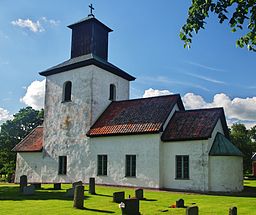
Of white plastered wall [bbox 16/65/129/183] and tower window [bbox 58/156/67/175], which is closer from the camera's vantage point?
white plastered wall [bbox 16/65/129/183]

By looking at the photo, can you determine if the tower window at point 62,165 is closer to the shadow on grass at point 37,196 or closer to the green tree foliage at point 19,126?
the shadow on grass at point 37,196

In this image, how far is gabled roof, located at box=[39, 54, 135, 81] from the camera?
26611mm

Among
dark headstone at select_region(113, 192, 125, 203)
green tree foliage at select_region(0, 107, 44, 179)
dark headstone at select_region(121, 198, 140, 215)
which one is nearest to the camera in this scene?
dark headstone at select_region(121, 198, 140, 215)

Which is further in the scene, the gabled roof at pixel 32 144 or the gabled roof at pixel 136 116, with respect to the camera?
the gabled roof at pixel 32 144

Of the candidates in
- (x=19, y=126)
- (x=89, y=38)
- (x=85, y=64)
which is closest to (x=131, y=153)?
(x=85, y=64)

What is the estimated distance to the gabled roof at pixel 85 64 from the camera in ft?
87.3

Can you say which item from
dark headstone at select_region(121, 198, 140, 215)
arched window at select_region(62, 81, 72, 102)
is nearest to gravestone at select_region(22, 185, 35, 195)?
dark headstone at select_region(121, 198, 140, 215)

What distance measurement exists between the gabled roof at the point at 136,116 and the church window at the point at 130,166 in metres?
1.79

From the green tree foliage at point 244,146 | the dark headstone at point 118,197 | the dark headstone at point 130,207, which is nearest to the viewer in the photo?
the dark headstone at point 130,207

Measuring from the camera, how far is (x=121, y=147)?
76.4ft

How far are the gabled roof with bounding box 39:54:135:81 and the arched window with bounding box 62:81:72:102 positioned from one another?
1.23m

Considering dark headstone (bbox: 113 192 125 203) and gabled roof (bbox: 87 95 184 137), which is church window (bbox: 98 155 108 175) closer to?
gabled roof (bbox: 87 95 184 137)

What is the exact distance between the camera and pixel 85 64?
2684 centimetres

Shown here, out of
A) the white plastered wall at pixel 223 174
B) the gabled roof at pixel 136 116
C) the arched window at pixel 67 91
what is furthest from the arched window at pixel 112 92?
the white plastered wall at pixel 223 174
